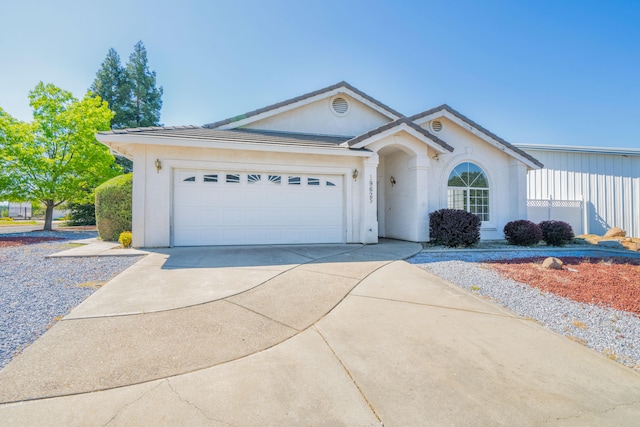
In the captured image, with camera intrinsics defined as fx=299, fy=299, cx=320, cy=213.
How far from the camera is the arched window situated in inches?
464

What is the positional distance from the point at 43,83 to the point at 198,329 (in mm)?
18794

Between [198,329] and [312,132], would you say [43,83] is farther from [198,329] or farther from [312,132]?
[198,329]

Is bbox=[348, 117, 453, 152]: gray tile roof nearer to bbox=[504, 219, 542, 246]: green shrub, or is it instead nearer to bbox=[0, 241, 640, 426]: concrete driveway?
bbox=[504, 219, 542, 246]: green shrub

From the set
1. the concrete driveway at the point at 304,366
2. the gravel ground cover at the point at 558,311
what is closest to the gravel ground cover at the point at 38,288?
the concrete driveway at the point at 304,366

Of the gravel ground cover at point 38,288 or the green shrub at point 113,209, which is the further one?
the green shrub at point 113,209

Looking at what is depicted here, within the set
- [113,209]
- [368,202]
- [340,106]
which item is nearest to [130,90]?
[113,209]

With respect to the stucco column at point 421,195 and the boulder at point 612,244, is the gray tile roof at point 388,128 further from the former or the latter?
the boulder at point 612,244

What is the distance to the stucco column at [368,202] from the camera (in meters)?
10.3

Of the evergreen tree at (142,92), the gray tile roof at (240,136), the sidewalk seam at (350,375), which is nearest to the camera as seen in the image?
the sidewalk seam at (350,375)

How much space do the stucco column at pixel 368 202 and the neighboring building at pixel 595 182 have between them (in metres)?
11.3

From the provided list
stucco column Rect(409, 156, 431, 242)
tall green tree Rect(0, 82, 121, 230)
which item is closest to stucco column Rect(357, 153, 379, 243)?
stucco column Rect(409, 156, 431, 242)

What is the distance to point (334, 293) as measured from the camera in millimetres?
4957

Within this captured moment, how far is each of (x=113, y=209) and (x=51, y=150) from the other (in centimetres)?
803

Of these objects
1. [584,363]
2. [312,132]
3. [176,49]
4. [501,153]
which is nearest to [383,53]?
[312,132]
